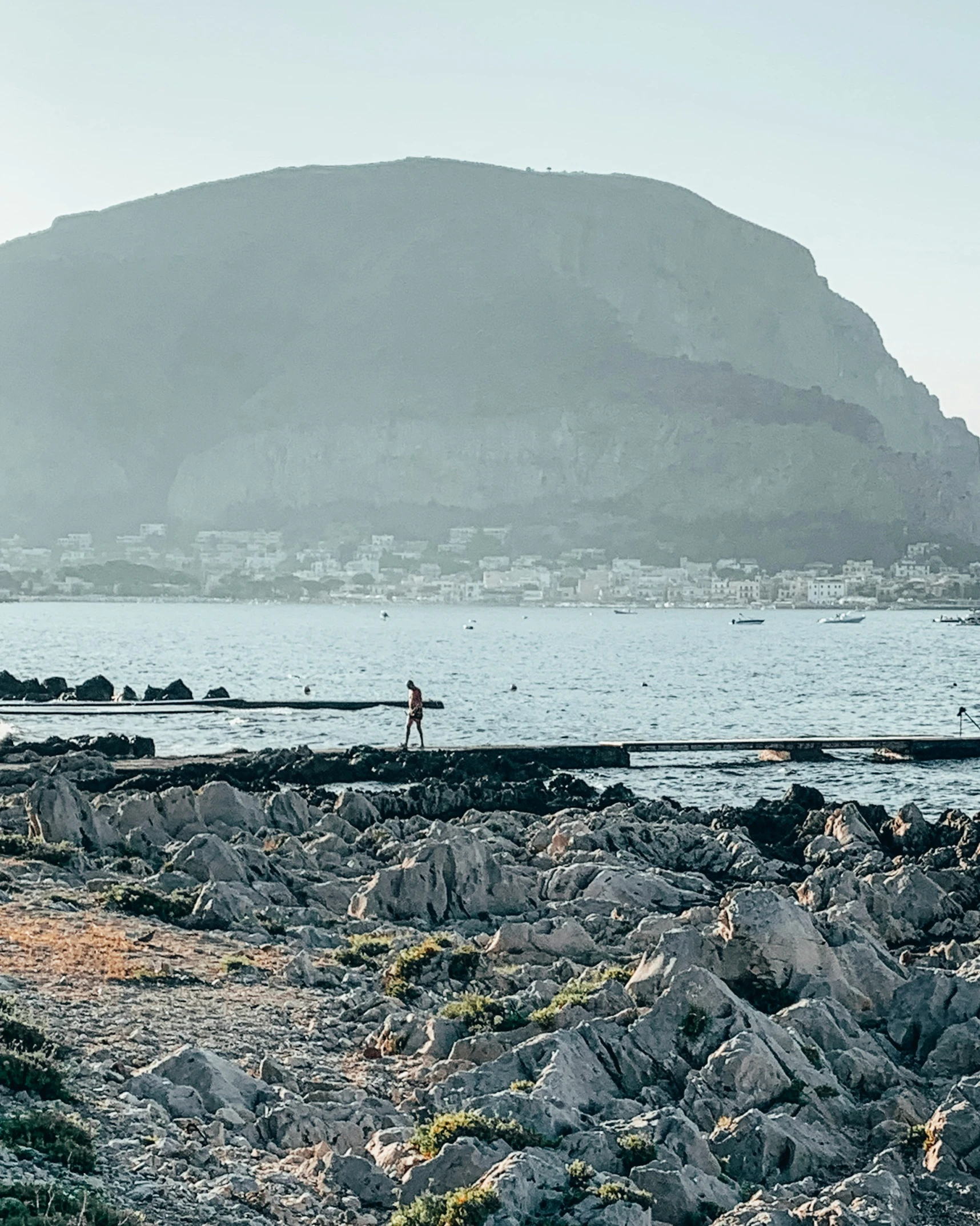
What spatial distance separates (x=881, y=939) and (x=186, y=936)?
8222 millimetres

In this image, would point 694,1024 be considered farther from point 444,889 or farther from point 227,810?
point 227,810

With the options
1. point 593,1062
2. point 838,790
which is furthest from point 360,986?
point 838,790

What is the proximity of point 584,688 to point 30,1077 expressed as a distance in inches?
3052

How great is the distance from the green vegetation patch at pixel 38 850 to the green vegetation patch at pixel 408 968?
7.36 m

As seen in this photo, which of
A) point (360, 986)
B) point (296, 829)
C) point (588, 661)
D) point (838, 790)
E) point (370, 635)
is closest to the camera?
point (360, 986)

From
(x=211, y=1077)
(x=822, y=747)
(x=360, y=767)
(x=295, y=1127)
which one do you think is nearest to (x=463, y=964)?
(x=211, y=1077)

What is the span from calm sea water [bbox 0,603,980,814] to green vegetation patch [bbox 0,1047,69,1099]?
27230mm

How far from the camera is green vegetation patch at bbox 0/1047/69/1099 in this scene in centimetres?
1144

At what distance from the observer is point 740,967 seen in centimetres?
1494

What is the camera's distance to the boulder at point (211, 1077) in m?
11.9

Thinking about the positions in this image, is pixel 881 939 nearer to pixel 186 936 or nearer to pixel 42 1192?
pixel 186 936

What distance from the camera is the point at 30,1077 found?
11.5 meters

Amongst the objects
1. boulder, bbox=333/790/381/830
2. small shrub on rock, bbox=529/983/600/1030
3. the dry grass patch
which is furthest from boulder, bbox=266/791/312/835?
small shrub on rock, bbox=529/983/600/1030

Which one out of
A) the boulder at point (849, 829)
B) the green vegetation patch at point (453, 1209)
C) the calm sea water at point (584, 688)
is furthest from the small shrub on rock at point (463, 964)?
the calm sea water at point (584, 688)
